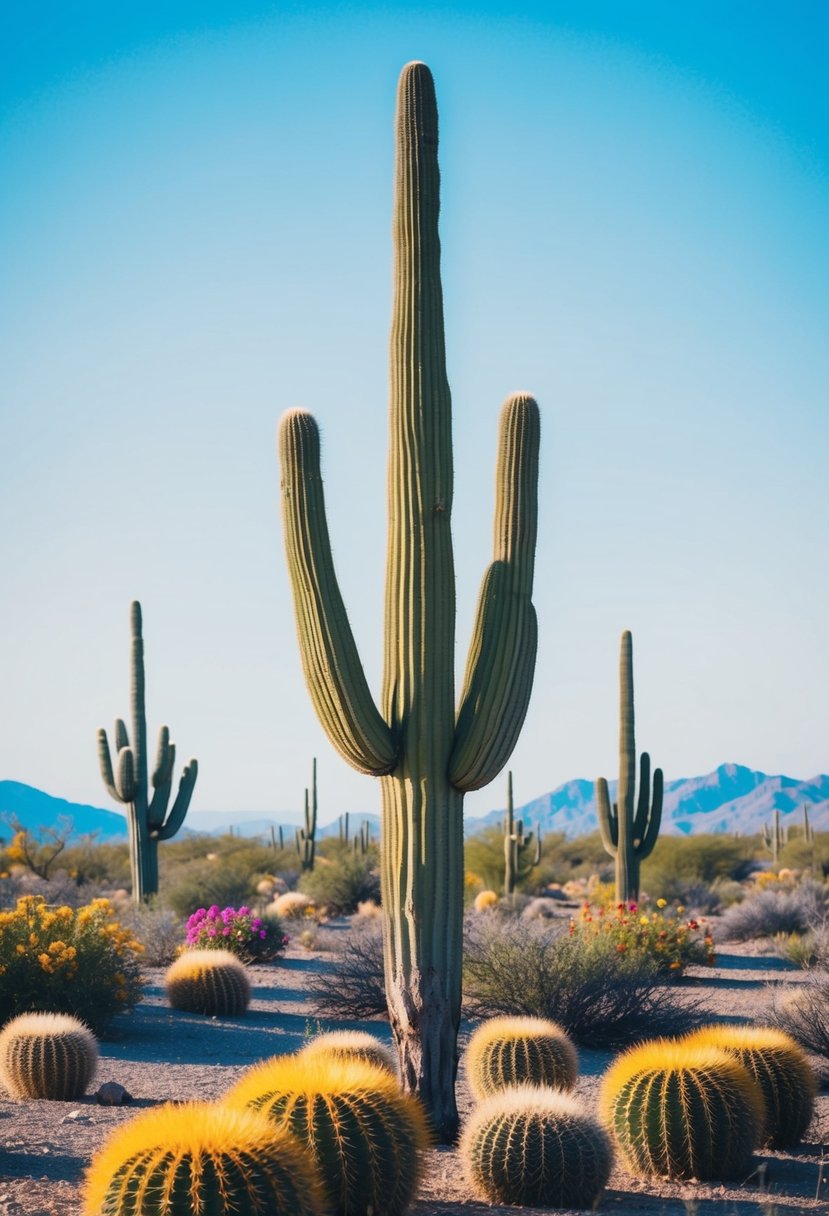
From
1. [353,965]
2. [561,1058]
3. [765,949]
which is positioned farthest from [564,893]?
[561,1058]

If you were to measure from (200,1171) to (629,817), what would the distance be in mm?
15901

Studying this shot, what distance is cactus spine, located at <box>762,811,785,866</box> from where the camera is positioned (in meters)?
44.6

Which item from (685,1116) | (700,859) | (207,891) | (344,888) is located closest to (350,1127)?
(685,1116)

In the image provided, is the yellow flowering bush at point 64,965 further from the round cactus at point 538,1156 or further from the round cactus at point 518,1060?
the round cactus at point 538,1156

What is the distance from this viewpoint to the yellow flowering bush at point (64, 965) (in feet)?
39.7

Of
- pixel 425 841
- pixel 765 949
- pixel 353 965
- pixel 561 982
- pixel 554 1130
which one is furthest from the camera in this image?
pixel 765 949

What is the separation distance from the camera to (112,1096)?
9.49 meters

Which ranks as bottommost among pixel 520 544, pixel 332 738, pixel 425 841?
pixel 425 841

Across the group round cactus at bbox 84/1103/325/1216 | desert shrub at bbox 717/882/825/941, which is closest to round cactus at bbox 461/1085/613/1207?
round cactus at bbox 84/1103/325/1216

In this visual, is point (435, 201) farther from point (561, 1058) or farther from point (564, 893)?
point (564, 893)

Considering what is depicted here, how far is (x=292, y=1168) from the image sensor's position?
5.17 m

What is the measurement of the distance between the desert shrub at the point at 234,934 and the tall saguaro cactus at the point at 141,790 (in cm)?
338

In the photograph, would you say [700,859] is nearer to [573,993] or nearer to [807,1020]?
[573,993]

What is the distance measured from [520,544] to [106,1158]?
503 cm
